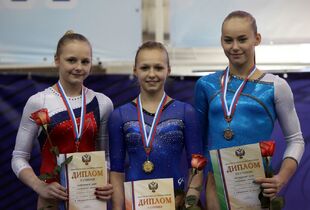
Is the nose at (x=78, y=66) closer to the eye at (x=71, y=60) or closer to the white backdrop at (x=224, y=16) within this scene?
the eye at (x=71, y=60)

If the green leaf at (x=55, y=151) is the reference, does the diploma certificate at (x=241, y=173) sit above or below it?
below

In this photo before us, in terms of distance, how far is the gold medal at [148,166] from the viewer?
253 centimetres

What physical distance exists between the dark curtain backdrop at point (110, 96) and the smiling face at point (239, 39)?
1.21m

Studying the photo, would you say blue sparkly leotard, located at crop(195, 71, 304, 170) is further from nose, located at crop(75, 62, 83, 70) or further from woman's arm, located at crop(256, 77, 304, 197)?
nose, located at crop(75, 62, 83, 70)

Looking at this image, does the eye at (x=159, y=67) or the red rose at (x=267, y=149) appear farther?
the eye at (x=159, y=67)

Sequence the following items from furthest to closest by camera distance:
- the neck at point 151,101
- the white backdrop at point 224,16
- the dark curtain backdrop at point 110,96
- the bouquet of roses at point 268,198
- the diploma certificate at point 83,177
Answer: the white backdrop at point 224,16, the dark curtain backdrop at point 110,96, the neck at point 151,101, the diploma certificate at point 83,177, the bouquet of roses at point 268,198

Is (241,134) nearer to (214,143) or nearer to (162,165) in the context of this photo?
(214,143)

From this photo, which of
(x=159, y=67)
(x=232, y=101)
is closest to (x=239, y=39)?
(x=232, y=101)

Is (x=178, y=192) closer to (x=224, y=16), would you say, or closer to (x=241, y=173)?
(x=241, y=173)

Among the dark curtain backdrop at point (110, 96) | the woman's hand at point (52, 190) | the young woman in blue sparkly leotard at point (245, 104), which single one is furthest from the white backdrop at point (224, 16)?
the woman's hand at point (52, 190)

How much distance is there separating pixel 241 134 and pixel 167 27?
1555mm

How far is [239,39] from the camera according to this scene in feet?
8.31

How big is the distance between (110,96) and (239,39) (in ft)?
4.65

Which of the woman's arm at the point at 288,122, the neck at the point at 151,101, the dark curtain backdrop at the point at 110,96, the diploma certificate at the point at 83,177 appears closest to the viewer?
the diploma certificate at the point at 83,177
